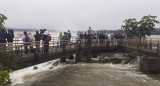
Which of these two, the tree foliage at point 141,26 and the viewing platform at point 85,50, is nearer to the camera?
the viewing platform at point 85,50

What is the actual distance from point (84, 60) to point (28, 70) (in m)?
6.24

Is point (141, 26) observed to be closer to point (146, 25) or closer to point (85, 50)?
point (146, 25)

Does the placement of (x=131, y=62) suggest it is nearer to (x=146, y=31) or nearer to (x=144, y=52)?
(x=144, y=52)

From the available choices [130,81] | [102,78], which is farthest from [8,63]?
[130,81]

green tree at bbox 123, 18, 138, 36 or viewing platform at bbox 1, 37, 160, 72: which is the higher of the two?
green tree at bbox 123, 18, 138, 36

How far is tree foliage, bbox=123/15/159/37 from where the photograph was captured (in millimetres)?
17191

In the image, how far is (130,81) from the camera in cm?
1080

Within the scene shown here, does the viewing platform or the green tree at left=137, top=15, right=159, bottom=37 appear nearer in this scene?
the viewing platform

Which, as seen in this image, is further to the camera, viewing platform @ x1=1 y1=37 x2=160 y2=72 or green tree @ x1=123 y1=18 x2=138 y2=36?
green tree @ x1=123 y1=18 x2=138 y2=36

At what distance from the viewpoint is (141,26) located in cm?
1781

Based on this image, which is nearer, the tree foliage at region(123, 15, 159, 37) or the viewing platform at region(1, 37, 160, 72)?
the viewing platform at region(1, 37, 160, 72)

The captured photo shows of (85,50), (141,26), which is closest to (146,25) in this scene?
(141,26)

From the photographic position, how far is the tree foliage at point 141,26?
17191 millimetres

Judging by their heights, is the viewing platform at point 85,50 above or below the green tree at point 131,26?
below
